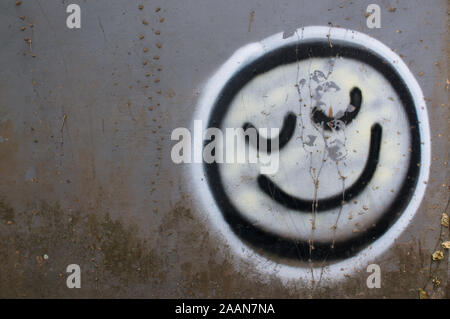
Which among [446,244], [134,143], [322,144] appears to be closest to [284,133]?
[322,144]

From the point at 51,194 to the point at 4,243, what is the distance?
0.40m

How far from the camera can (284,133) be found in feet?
6.70

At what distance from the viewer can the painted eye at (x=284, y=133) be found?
204 centimetres

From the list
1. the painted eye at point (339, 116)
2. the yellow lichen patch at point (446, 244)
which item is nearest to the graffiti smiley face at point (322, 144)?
the painted eye at point (339, 116)

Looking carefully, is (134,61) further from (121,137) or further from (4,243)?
(4,243)

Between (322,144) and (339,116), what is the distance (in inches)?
7.1

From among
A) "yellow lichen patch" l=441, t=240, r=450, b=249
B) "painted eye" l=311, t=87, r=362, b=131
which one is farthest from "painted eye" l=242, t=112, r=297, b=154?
"yellow lichen patch" l=441, t=240, r=450, b=249

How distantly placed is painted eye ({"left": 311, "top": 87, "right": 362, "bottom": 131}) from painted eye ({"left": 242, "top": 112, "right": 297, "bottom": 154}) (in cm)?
12

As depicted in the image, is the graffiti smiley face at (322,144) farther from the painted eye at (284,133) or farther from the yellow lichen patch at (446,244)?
the yellow lichen patch at (446,244)

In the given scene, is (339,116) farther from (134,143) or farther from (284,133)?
(134,143)

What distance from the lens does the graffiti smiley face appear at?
2.02 m

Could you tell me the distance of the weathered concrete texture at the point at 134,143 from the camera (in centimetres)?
202

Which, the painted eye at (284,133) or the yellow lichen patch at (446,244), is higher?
the painted eye at (284,133)

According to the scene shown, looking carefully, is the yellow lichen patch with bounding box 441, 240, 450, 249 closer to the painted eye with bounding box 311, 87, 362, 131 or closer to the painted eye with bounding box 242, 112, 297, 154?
the painted eye with bounding box 311, 87, 362, 131
